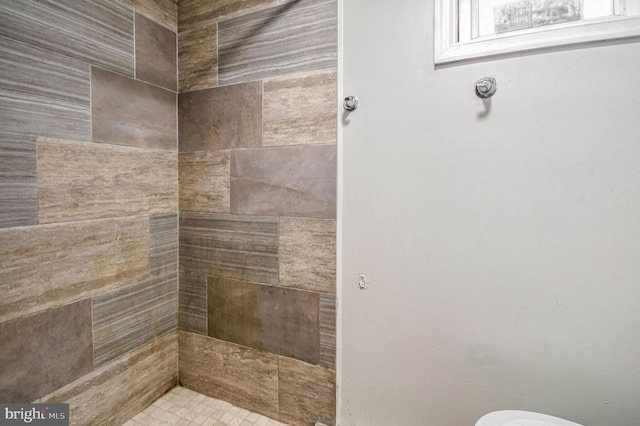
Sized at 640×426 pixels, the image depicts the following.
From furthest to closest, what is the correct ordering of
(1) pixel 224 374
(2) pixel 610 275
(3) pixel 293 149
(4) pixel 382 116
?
(1) pixel 224 374 < (3) pixel 293 149 < (4) pixel 382 116 < (2) pixel 610 275

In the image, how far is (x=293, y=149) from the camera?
3.93 ft

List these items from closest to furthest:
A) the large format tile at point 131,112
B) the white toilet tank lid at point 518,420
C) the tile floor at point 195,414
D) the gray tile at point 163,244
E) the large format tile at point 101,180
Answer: the white toilet tank lid at point 518,420 < the large format tile at point 101,180 < the large format tile at point 131,112 < the tile floor at point 195,414 < the gray tile at point 163,244

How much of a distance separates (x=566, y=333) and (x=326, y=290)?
2.49 ft

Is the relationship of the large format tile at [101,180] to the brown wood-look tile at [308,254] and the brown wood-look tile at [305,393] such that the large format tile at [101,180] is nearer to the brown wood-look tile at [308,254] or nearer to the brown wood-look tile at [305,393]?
the brown wood-look tile at [308,254]

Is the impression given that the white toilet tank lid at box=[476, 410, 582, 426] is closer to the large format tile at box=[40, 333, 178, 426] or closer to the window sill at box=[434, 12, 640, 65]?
the window sill at box=[434, 12, 640, 65]

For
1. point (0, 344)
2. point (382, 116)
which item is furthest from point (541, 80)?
point (0, 344)

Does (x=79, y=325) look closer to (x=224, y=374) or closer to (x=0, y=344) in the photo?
(x=0, y=344)

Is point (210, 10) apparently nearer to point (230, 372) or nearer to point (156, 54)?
point (156, 54)

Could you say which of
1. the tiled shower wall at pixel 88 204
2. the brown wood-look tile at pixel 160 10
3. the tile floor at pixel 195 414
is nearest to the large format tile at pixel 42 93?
the tiled shower wall at pixel 88 204

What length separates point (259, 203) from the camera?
1.27 m

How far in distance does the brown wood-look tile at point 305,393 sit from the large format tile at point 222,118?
94cm

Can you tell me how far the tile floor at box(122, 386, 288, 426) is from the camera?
1.25m

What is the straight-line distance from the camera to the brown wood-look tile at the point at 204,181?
134cm

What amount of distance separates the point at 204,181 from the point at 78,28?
0.68 m
